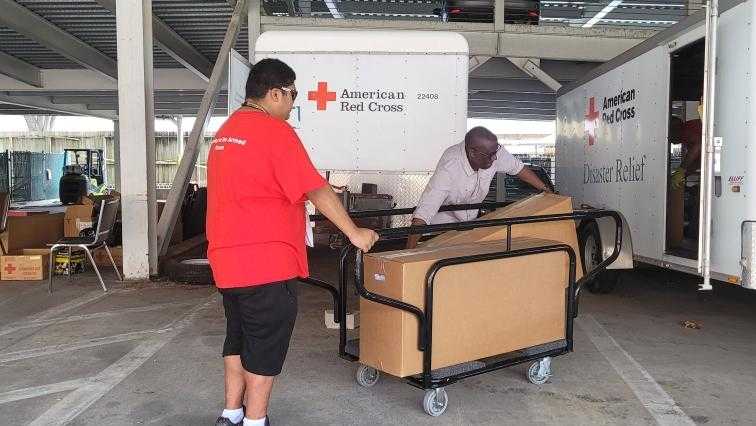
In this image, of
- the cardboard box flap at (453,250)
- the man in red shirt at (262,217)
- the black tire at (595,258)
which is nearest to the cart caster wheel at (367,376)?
the cardboard box flap at (453,250)

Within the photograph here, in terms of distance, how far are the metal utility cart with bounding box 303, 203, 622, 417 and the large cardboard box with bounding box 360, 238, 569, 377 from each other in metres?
0.05

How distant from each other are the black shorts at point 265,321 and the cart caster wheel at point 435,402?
925mm

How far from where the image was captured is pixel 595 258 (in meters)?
7.20

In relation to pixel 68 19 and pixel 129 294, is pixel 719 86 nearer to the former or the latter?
pixel 129 294

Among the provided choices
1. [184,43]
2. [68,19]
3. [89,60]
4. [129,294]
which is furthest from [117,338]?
[89,60]

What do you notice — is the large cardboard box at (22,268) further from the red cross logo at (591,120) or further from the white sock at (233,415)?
the red cross logo at (591,120)

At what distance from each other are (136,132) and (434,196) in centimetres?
448

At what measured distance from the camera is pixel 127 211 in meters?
7.80

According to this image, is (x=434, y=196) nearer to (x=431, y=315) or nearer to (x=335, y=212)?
(x=431, y=315)

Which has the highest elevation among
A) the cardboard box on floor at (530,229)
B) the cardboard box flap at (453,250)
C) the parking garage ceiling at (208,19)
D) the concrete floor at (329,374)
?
the parking garage ceiling at (208,19)

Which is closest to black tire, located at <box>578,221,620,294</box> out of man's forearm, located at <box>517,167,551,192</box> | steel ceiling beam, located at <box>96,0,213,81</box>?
man's forearm, located at <box>517,167,551,192</box>

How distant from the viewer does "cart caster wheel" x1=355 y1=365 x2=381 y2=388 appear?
399 cm

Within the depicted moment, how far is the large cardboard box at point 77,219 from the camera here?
8.69 m

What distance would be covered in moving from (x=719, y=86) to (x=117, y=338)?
4.94 meters
